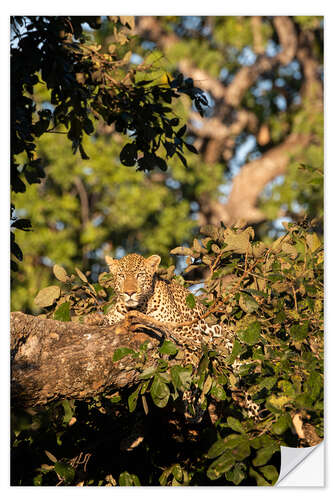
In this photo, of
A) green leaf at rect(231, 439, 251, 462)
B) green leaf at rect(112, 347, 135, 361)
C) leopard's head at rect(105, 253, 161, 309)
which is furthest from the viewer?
leopard's head at rect(105, 253, 161, 309)

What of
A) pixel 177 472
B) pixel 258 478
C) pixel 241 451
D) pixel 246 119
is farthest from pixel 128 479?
pixel 246 119

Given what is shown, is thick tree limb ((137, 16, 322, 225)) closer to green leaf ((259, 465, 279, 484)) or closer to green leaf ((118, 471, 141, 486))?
green leaf ((118, 471, 141, 486))

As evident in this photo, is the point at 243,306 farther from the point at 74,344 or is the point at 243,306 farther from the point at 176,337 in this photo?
the point at 74,344

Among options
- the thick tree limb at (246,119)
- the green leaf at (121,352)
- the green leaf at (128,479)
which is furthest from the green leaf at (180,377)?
the thick tree limb at (246,119)

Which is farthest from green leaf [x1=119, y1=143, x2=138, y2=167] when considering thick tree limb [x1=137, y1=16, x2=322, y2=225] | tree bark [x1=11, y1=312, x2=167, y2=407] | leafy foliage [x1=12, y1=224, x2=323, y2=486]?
thick tree limb [x1=137, y1=16, x2=322, y2=225]

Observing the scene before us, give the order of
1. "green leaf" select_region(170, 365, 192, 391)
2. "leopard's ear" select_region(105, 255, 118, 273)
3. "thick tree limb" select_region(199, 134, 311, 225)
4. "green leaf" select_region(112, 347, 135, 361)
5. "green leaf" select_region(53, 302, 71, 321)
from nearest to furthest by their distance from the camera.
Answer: "green leaf" select_region(170, 365, 192, 391), "green leaf" select_region(112, 347, 135, 361), "green leaf" select_region(53, 302, 71, 321), "leopard's ear" select_region(105, 255, 118, 273), "thick tree limb" select_region(199, 134, 311, 225)

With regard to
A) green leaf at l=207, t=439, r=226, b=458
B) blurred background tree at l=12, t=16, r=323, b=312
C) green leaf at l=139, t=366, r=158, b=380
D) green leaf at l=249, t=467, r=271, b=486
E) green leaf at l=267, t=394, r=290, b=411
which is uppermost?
blurred background tree at l=12, t=16, r=323, b=312

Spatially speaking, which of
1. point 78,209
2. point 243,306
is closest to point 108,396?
point 243,306
